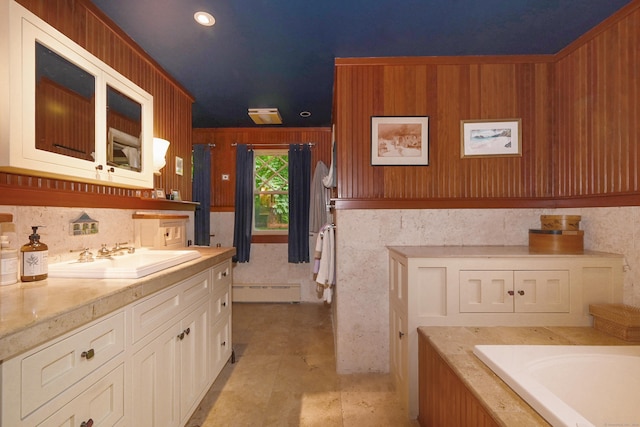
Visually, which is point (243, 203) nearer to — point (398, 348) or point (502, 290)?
point (398, 348)

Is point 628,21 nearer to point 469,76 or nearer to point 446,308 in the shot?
point 469,76

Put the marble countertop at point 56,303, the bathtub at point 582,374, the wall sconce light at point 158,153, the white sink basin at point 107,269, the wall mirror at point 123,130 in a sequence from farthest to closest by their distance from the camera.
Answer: the wall sconce light at point 158,153 → the wall mirror at point 123,130 → the white sink basin at point 107,269 → the bathtub at point 582,374 → the marble countertop at point 56,303

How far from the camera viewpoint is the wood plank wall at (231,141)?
3893 mm

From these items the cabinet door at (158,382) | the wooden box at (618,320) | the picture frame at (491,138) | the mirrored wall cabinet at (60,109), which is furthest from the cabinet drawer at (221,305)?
the wooden box at (618,320)

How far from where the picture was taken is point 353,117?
2225 mm

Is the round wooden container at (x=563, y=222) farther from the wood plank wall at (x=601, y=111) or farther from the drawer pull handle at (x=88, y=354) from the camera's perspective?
the drawer pull handle at (x=88, y=354)

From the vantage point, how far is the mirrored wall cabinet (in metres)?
1.11

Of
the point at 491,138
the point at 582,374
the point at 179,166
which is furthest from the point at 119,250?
the point at 491,138

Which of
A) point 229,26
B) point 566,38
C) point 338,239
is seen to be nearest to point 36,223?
point 229,26

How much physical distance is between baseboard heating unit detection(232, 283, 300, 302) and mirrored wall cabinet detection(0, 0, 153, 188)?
2.33m

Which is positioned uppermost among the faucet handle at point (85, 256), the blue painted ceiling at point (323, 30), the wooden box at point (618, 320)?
the blue painted ceiling at point (323, 30)

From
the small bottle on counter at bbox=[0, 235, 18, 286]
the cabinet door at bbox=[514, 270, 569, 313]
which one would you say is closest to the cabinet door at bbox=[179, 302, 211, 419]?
the small bottle on counter at bbox=[0, 235, 18, 286]

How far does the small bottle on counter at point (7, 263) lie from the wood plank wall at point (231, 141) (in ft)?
9.19

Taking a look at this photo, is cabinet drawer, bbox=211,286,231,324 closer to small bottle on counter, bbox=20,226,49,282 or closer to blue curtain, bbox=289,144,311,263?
small bottle on counter, bbox=20,226,49,282
